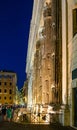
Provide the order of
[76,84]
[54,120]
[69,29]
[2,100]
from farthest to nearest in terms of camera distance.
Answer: [2,100], [54,120], [69,29], [76,84]

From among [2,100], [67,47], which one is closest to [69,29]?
[67,47]

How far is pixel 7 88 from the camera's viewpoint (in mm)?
142000

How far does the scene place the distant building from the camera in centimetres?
13988

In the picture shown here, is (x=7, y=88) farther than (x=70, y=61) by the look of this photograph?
Yes

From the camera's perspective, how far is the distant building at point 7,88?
140 m

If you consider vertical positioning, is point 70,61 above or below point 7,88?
below

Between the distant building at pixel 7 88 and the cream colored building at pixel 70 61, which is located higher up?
the distant building at pixel 7 88

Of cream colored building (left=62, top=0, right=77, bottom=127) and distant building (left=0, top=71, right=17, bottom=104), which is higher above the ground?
distant building (left=0, top=71, right=17, bottom=104)

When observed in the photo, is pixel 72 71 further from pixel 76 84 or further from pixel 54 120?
pixel 54 120

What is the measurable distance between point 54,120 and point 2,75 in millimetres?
122302

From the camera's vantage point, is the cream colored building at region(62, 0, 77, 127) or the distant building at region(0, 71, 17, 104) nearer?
the cream colored building at region(62, 0, 77, 127)

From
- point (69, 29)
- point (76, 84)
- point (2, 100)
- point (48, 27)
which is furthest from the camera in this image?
point (2, 100)

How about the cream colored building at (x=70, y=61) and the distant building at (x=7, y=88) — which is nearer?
the cream colored building at (x=70, y=61)

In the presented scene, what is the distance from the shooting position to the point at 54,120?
22562mm
